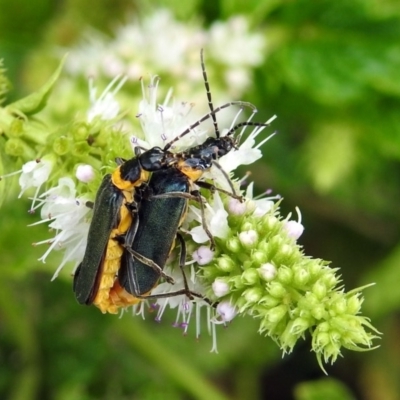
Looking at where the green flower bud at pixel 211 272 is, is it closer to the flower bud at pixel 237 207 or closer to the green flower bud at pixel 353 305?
the flower bud at pixel 237 207

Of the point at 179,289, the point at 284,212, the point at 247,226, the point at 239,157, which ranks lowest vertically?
the point at 284,212

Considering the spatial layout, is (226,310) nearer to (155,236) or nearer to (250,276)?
(250,276)

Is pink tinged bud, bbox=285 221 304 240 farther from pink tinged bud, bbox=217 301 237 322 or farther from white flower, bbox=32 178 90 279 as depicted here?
white flower, bbox=32 178 90 279

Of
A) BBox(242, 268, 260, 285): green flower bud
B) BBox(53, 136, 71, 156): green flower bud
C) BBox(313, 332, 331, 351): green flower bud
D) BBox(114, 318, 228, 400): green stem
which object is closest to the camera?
BBox(313, 332, 331, 351): green flower bud

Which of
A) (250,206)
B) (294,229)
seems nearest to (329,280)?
(294,229)

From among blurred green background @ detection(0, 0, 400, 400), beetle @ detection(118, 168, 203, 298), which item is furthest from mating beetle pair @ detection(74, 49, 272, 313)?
blurred green background @ detection(0, 0, 400, 400)

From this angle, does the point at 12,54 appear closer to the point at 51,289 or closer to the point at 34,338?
the point at 51,289

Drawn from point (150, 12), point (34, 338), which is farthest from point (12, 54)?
point (34, 338)
